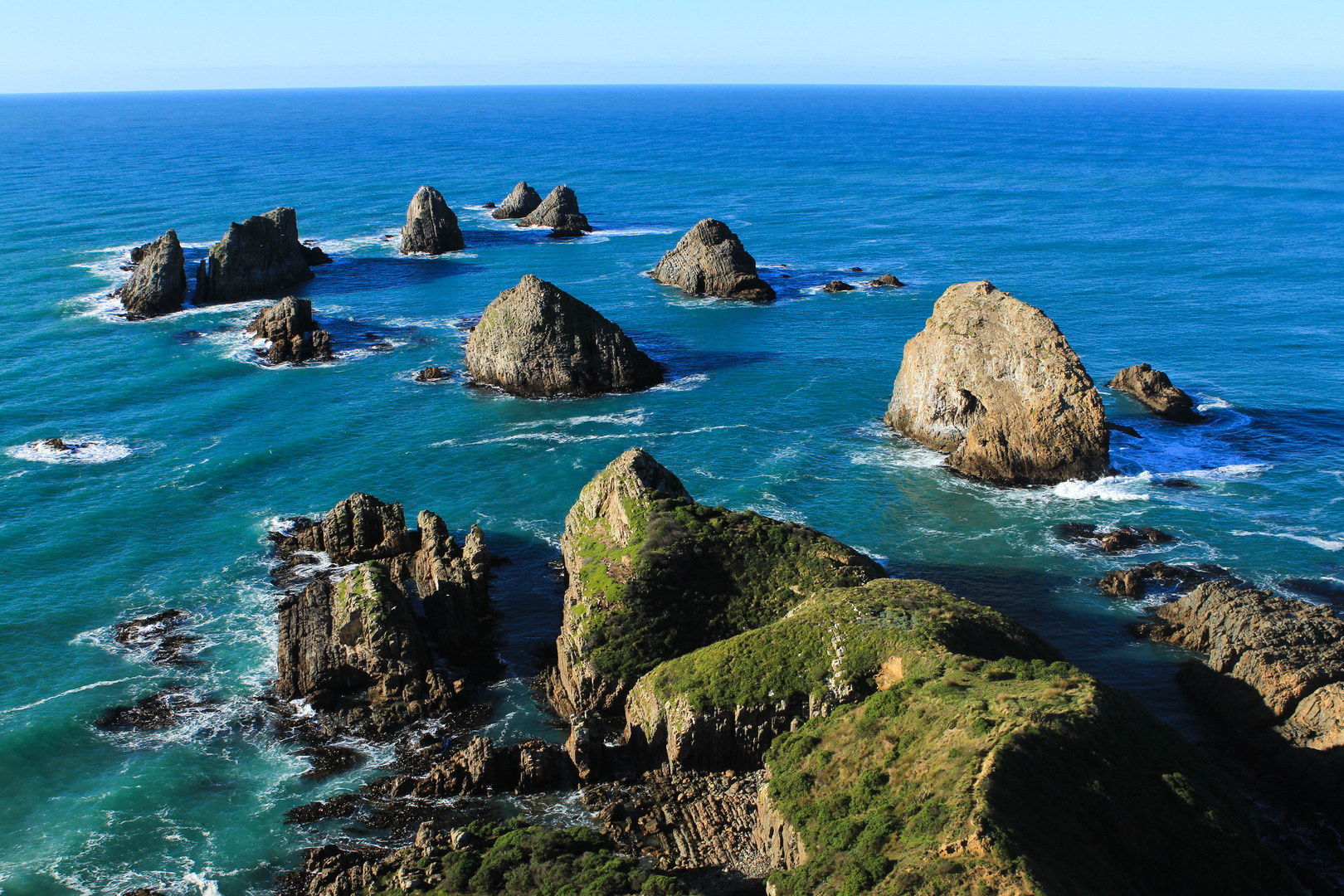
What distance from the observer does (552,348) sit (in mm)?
74438

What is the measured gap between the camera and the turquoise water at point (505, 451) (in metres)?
37.4

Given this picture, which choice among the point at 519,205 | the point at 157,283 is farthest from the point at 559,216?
the point at 157,283

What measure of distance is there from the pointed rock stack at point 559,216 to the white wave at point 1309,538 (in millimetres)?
98415

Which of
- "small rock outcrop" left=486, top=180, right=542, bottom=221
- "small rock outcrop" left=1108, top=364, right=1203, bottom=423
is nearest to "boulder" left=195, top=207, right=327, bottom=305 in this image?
"small rock outcrop" left=486, top=180, right=542, bottom=221

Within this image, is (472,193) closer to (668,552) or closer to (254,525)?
(254,525)

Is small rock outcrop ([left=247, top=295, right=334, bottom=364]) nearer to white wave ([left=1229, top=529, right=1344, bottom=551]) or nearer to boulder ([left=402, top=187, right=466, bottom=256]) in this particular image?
boulder ([left=402, top=187, right=466, bottom=256])

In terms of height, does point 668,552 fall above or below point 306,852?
above

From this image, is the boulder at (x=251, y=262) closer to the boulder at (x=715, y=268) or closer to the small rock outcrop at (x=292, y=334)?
the small rock outcrop at (x=292, y=334)

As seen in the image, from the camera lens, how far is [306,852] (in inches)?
1264

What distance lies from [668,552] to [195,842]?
813 inches

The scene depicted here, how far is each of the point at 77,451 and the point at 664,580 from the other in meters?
46.8

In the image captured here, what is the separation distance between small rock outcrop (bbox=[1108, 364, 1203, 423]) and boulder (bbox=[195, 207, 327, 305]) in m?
84.2

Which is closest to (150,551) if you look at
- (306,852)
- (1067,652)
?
(306,852)

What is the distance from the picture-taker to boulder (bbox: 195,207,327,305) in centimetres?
9738
